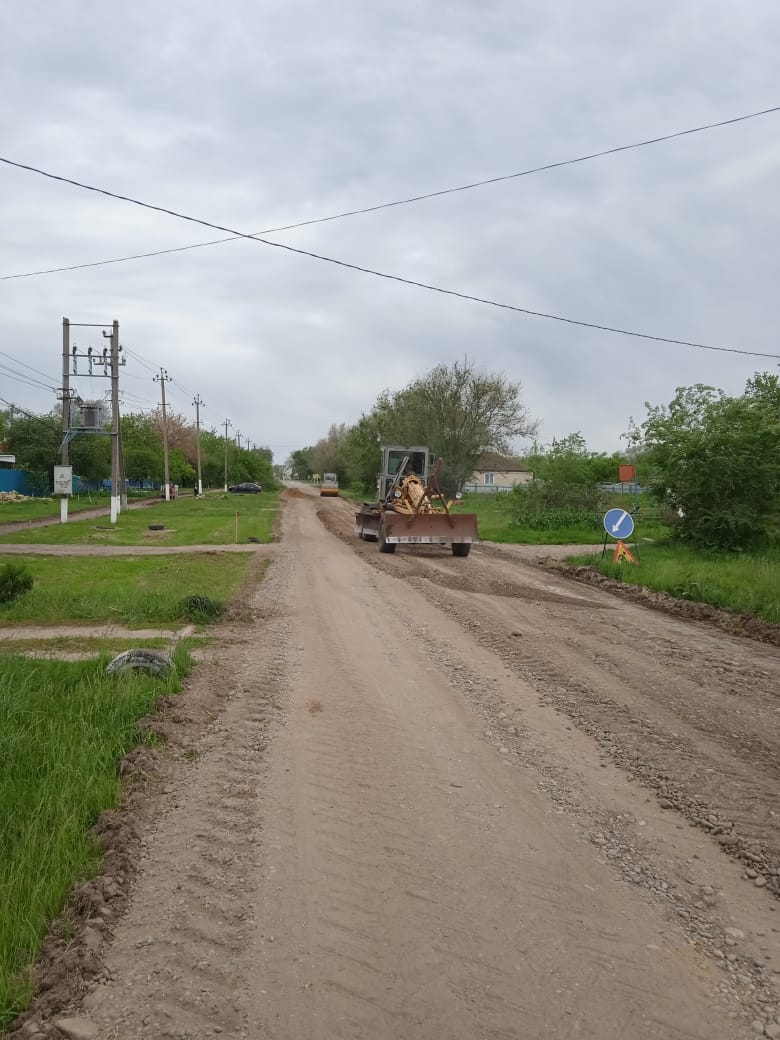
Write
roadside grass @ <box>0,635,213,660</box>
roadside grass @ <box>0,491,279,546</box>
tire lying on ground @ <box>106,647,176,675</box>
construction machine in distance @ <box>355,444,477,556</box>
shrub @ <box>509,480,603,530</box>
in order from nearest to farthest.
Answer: tire lying on ground @ <box>106,647,176,675</box> → roadside grass @ <box>0,635,213,660</box> → construction machine in distance @ <box>355,444,477,556</box> → roadside grass @ <box>0,491,279,546</box> → shrub @ <box>509,480,603,530</box>

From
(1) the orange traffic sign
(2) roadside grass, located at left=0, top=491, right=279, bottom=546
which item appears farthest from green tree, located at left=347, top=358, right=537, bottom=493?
(1) the orange traffic sign

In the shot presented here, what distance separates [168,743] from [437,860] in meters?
2.70

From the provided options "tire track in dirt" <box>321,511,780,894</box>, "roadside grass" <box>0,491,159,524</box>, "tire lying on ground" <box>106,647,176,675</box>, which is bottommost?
"tire track in dirt" <box>321,511,780,894</box>

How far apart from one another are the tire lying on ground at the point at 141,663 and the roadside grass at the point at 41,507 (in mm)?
29044

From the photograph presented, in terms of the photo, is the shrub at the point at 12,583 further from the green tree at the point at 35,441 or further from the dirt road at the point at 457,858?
the green tree at the point at 35,441

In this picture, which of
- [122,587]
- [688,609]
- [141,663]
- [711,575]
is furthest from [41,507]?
[141,663]

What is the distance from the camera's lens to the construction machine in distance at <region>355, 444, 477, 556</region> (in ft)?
66.9

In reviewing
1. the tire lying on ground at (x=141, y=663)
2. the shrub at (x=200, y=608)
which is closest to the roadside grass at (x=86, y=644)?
the tire lying on ground at (x=141, y=663)

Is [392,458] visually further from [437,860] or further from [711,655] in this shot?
[437,860]

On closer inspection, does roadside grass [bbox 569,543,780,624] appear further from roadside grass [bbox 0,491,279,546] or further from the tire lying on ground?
roadside grass [bbox 0,491,279,546]

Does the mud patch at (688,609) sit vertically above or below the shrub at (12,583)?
below

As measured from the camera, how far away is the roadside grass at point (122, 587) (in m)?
11.3

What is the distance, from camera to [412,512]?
69.2 ft

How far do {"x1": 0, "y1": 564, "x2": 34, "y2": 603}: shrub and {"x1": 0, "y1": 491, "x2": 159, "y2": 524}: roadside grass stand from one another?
2394 cm
